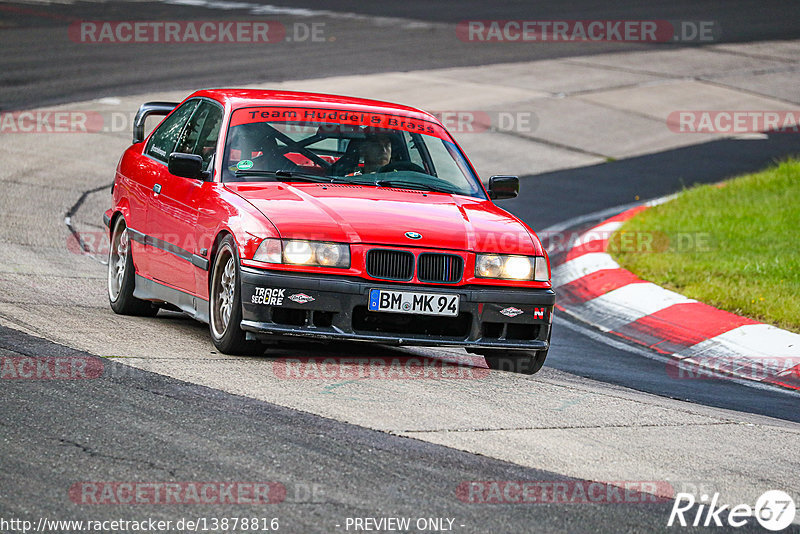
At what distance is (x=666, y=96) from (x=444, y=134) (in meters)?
13.6

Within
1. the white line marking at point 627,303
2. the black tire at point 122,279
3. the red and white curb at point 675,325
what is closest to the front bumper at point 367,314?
the red and white curb at point 675,325

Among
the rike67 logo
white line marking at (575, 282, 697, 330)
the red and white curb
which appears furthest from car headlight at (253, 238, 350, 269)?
white line marking at (575, 282, 697, 330)

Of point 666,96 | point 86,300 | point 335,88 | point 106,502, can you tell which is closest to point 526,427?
point 106,502

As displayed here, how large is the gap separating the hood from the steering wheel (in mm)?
371

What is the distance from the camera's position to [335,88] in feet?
67.6

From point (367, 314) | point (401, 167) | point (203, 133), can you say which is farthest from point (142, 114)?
point (367, 314)

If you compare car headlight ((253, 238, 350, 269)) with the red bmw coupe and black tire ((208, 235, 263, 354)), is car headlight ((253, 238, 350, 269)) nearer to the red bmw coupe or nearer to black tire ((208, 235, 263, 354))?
the red bmw coupe

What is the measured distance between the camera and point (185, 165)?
7895 millimetres

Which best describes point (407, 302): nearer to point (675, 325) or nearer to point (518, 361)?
point (518, 361)

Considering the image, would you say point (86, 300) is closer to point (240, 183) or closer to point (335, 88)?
point (240, 183)

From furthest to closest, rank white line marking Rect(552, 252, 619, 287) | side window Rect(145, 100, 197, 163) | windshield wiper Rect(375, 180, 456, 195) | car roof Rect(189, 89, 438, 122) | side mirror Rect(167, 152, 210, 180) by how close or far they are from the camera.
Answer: white line marking Rect(552, 252, 619, 287), side window Rect(145, 100, 197, 163), car roof Rect(189, 89, 438, 122), windshield wiper Rect(375, 180, 456, 195), side mirror Rect(167, 152, 210, 180)

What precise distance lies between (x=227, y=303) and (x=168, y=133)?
2270mm

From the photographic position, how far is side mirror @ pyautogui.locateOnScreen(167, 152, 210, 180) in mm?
7895

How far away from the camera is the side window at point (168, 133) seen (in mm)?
9016
